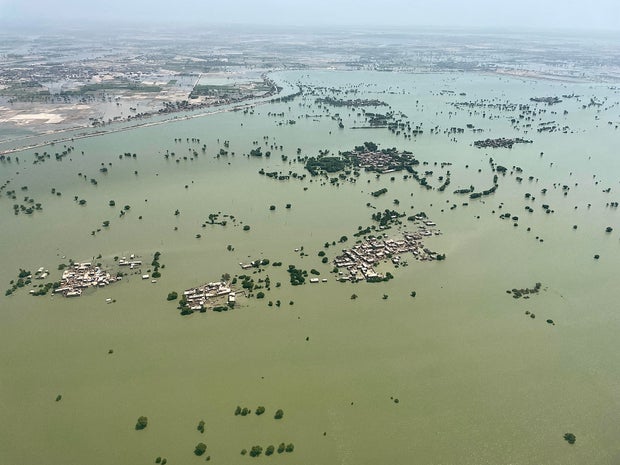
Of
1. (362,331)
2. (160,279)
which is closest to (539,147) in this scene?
Result: (362,331)

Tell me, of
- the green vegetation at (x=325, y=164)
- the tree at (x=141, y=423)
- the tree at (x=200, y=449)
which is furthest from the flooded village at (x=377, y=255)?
the green vegetation at (x=325, y=164)

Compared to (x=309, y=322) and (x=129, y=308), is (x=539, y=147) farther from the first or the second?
(x=129, y=308)

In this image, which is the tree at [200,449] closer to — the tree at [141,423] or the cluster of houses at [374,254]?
the tree at [141,423]

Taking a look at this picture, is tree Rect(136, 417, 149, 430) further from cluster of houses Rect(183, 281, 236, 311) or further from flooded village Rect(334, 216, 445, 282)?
flooded village Rect(334, 216, 445, 282)

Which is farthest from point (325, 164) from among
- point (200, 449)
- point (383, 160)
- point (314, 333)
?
point (200, 449)

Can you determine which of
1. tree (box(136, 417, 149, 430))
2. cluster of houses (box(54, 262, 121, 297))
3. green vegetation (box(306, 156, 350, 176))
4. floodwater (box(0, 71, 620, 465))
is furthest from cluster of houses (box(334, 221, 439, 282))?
green vegetation (box(306, 156, 350, 176))
